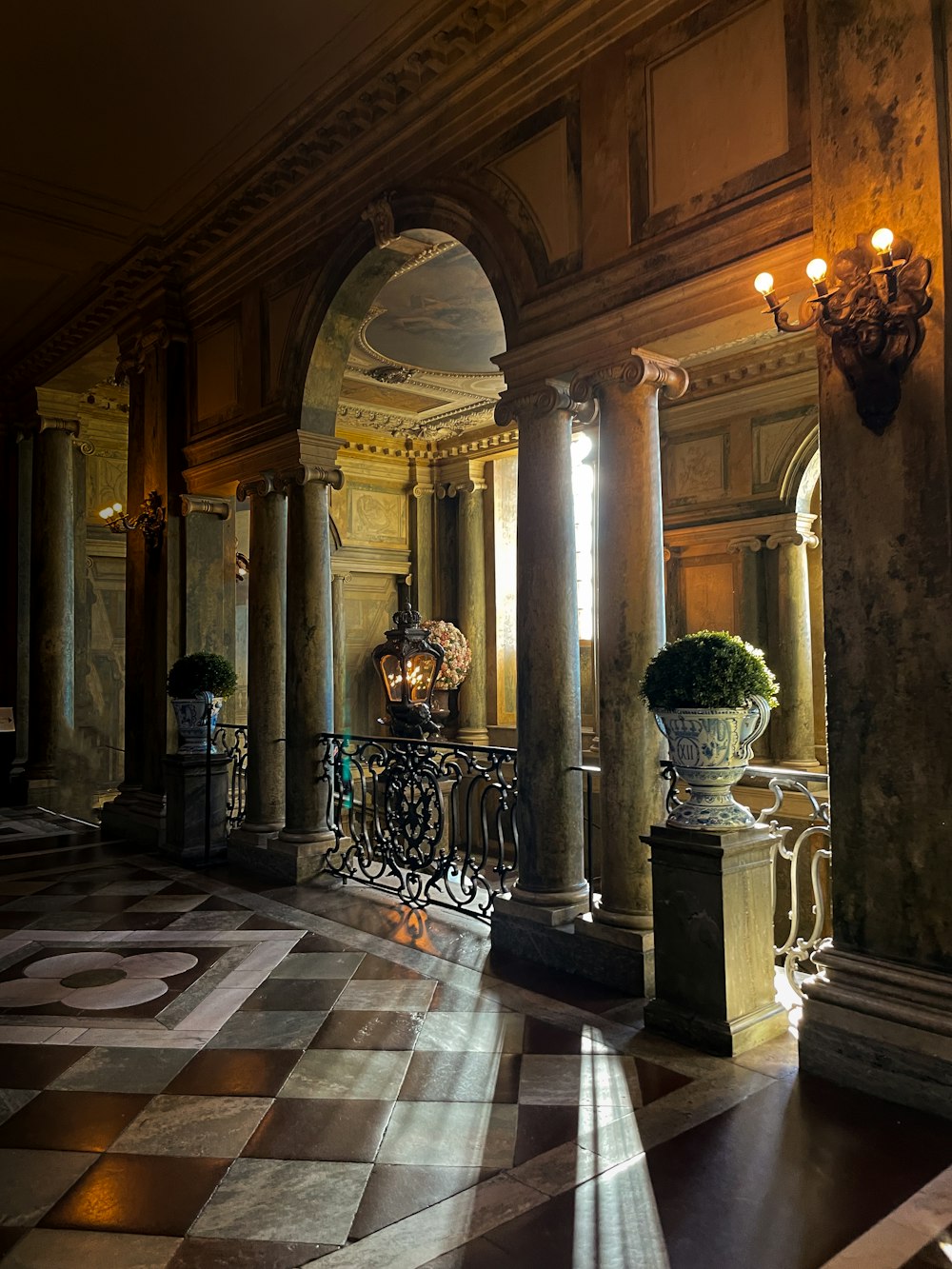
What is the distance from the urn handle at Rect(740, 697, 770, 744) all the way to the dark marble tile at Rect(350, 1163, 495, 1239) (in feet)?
6.96

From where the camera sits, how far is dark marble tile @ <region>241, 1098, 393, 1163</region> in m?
3.13

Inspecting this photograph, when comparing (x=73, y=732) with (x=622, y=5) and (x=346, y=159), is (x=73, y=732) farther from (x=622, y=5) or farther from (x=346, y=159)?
(x=622, y=5)

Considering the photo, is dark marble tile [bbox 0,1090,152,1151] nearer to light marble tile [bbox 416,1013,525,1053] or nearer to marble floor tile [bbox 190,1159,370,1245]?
marble floor tile [bbox 190,1159,370,1245]

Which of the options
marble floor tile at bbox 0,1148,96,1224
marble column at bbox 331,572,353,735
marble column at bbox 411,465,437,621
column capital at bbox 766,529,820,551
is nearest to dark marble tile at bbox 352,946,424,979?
marble floor tile at bbox 0,1148,96,1224

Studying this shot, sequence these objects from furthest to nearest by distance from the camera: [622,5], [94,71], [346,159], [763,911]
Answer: [346,159] → [94,71] → [622,5] → [763,911]

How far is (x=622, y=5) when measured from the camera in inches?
192

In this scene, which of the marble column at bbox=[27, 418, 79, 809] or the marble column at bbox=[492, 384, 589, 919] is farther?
the marble column at bbox=[27, 418, 79, 809]

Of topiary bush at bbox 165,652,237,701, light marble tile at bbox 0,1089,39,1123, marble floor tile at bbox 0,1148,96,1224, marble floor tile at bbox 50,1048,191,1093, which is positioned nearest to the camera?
marble floor tile at bbox 0,1148,96,1224

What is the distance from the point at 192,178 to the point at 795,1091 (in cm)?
740

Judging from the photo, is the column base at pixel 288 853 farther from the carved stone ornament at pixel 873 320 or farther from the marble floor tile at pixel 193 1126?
the carved stone ornament at pixel 873 320

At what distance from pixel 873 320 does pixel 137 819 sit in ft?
24.9

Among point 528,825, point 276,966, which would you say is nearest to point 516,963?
point 528,825

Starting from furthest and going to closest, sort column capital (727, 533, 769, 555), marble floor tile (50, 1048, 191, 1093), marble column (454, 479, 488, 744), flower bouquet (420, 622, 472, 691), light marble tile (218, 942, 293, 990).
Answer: marble column (454, 479, 488, 744) < flower bouquet (420, 622, 472, 691) < column capital (727, 533, 769, 555) < light marble tile (218, 942, 293, 990) < marble floor tile (50, 1048, 191, 1093)

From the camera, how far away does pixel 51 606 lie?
1123 cm
